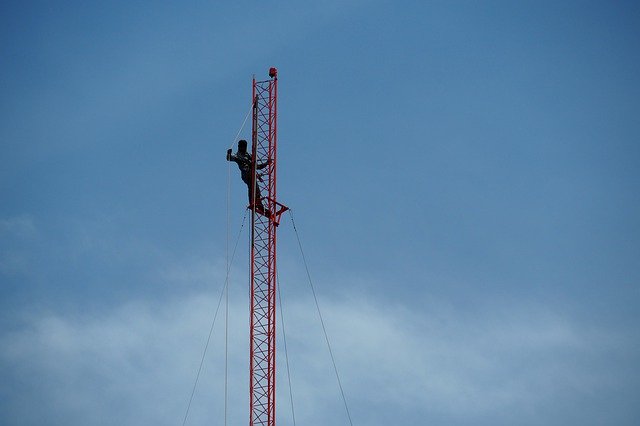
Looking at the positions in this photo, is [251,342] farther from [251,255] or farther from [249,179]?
[249,179]

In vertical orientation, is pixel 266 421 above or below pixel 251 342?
below

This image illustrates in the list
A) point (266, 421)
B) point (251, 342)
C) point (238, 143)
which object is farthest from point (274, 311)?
point (238, 143)

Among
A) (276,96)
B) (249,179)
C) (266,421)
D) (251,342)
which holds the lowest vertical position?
(266,421)

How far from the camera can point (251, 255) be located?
9325 cm

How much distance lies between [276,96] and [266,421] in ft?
109

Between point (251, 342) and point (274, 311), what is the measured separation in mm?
3963

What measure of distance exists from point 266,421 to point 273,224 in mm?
18970

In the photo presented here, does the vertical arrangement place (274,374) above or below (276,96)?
below

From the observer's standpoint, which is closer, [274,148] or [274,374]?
[274,374]

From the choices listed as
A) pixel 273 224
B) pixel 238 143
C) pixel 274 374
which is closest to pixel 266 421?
pixel 274 374

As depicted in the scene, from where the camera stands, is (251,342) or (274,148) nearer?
(251,342)

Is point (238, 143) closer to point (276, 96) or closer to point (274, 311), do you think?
point (276, 96)

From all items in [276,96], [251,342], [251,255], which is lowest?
[251,342]

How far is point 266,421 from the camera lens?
289ft
